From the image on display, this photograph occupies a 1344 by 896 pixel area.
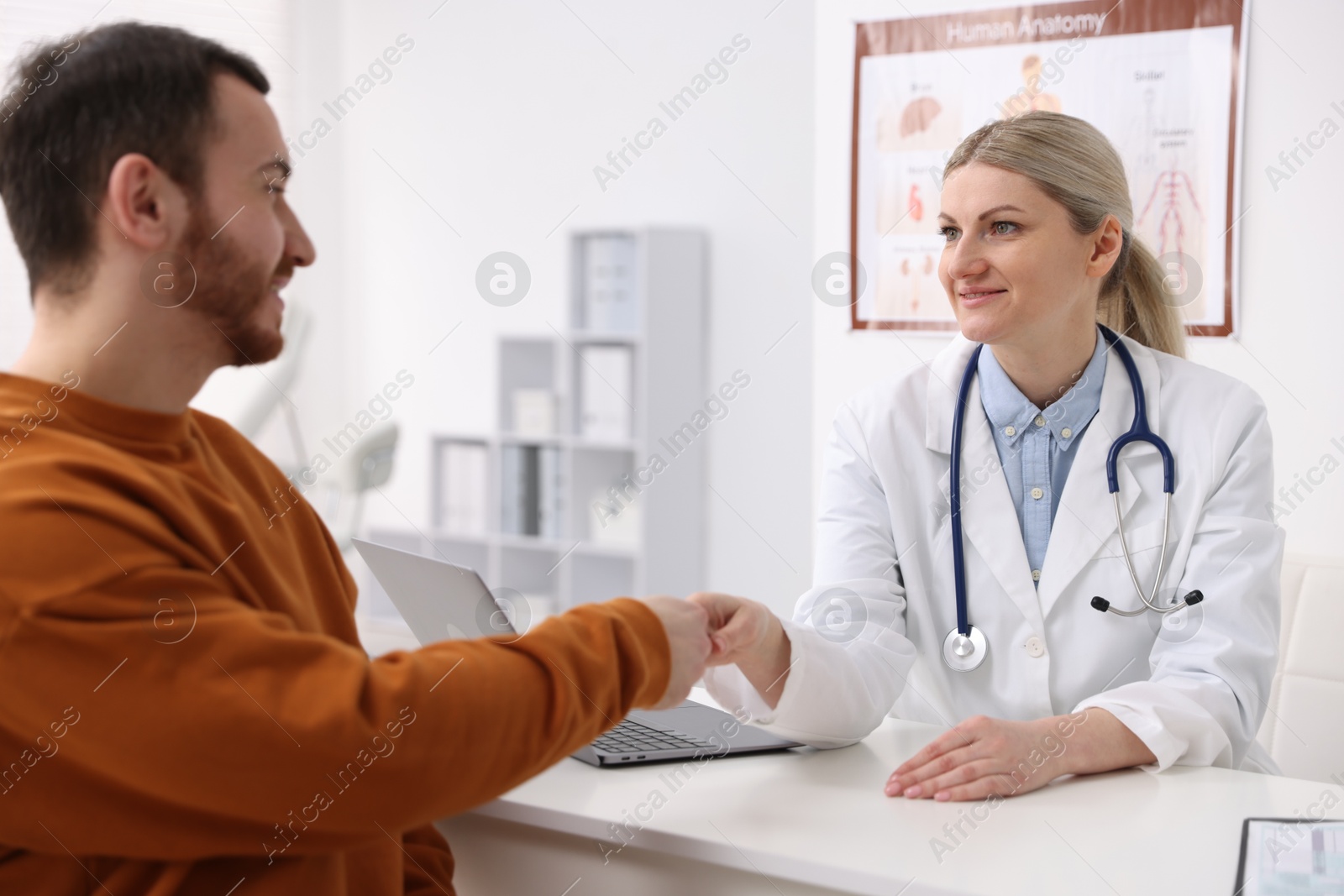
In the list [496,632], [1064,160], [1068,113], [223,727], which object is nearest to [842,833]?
[496,632]

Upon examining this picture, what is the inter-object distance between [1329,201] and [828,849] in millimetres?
2268

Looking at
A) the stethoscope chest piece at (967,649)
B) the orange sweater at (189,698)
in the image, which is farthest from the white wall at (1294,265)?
the orange sweater at (189,698)

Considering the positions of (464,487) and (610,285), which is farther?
(464,487)

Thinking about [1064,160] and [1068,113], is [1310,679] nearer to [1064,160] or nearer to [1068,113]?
[1064,160]

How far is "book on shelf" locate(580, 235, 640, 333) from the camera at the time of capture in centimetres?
429

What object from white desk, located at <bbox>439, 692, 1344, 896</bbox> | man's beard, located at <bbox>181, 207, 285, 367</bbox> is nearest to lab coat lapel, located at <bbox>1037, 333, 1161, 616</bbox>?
white desk, located at <bbox>439, 692, 1344, 896</bbox>

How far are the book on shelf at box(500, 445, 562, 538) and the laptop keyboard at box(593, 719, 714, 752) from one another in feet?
10.1

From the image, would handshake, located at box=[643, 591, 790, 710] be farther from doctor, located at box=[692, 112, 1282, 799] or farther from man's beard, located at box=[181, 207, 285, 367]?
man's beard, located at box=[181, 207, 285, 367]

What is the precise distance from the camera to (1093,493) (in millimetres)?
1697

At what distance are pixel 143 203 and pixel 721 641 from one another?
70 cm

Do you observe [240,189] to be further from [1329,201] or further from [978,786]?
[1329,201]

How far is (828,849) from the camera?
1.08 m

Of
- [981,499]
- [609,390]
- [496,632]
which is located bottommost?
[496,632]

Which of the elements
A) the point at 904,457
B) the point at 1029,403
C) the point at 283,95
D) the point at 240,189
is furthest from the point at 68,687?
the point at 283,95
